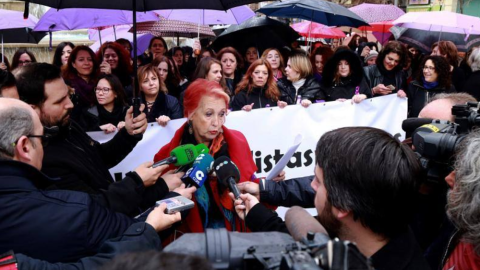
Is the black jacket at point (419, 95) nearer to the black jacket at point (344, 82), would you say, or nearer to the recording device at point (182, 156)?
the black jacket at point (344, 82)

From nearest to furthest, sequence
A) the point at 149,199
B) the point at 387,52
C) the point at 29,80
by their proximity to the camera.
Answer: the point at 149,199
the point at 29,80
the point at 387,52

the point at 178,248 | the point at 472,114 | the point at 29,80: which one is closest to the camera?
the point at 178,248

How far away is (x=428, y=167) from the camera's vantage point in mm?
1747

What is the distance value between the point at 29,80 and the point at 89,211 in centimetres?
127

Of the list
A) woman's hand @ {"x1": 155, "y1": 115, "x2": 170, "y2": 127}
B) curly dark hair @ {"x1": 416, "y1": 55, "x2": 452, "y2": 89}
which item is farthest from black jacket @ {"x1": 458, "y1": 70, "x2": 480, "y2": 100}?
woman's hand @ {"x1": 155, "y1": 115, "x2": 170, "y2": 127}

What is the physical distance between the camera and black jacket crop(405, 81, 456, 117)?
5848 millimetres

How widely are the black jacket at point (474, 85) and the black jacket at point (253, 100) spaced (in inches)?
113

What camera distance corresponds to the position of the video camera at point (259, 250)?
2.74 ft

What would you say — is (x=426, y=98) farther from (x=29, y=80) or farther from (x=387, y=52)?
(x=29, y=80)

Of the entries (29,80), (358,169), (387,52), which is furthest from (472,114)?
(387,52)

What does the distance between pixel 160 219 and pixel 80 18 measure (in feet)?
18.2

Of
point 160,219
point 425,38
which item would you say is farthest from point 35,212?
point 425,38

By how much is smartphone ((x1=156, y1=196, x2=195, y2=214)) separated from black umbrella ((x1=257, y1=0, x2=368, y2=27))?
175 inches

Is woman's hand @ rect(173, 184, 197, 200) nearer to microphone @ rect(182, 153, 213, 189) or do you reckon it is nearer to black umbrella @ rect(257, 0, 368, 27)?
microphone @ rect(182, 153, 213, 189)
